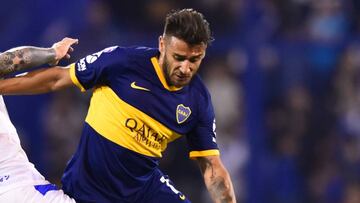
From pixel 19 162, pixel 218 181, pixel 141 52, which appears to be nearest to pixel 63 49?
pixel 141 52

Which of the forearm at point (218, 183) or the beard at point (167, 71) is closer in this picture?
the beard at point (167, 71)

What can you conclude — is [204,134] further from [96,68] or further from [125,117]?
[96,68]

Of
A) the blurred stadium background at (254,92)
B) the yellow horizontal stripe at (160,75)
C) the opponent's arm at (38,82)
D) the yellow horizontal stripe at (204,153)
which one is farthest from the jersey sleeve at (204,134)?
the blurred stadium background at (254,92)

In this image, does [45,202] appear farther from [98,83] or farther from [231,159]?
[231,159]

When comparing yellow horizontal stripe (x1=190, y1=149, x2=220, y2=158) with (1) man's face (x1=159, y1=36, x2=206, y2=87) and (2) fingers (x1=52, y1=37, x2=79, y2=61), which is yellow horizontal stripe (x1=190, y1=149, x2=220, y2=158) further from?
(2) fingers (x1=52, y1=37, x2=79, y2=61)

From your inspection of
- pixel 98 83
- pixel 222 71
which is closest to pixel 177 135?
pixel 98 83

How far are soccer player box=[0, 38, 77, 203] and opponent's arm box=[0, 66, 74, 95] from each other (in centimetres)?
8

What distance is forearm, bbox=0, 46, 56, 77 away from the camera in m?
4.51

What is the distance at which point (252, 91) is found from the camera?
812cm

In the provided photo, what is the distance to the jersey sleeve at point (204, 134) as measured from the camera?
4754 mm

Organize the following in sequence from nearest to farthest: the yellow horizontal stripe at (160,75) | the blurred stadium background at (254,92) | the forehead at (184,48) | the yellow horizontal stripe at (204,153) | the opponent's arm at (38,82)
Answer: the opponent's arm at (38,82) < the forehead at (184,48) < the yellow horizontal stripe at (160,75) < the yellow horizontal stripe at (204,153) < the blurred stadium background at (254,92)

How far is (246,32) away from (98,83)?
3620 mm

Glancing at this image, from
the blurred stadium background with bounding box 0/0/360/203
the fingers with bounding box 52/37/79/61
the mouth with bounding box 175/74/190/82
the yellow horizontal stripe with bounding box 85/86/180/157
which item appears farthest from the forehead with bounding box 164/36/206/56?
the blurred stadium background with bounding box 0/0/360/203

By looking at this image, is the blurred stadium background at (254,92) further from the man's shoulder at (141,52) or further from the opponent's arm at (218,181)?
the man's shoulder at (141,52)
